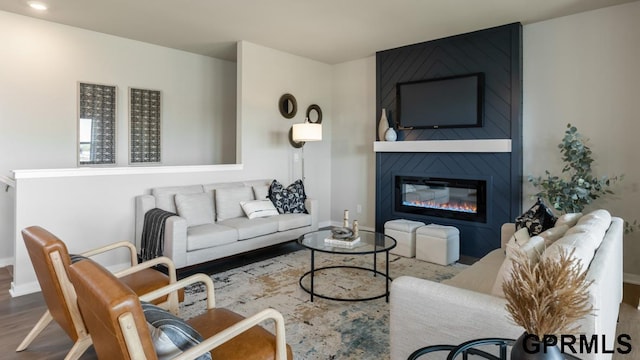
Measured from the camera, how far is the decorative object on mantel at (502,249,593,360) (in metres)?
1.08

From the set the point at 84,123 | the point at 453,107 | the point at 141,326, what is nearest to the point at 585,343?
the point at 141,326

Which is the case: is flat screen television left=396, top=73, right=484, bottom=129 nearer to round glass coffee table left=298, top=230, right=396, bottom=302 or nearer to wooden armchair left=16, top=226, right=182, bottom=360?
round glass coffee table left=298, top=230, right=396, bottom=302

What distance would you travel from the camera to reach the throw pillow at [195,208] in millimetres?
4141

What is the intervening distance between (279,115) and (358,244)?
284 cm

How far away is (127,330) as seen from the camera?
1.16m

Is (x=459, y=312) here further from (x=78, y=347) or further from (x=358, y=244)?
(x=78, y=347)

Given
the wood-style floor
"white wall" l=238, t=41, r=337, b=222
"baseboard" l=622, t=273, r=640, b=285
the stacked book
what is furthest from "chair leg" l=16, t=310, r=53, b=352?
"baseboard" l=622, t=273, r=640, b=285

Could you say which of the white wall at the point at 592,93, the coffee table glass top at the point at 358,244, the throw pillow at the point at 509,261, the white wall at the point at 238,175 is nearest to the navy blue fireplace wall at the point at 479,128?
the white wall at the point at 592,93

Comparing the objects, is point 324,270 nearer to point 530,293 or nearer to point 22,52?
point 530,293

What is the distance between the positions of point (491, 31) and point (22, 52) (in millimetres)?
5267

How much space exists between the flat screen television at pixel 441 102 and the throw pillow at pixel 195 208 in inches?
109

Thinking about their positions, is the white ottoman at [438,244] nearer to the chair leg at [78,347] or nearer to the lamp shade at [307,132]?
the lamp shade at [307,132]

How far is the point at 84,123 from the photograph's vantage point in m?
4.62

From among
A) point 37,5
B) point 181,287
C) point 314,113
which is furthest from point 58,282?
point 314,113
